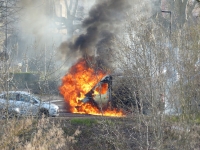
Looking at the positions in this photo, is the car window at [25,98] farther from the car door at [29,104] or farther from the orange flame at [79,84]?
the orange flame at [79,84]

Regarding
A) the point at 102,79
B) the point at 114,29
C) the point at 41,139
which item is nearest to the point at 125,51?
the point at 41,139

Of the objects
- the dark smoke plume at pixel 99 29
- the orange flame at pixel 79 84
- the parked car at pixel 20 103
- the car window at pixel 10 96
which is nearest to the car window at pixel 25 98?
the parked car at pixel 20 103

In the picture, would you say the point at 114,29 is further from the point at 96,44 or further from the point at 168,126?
the point at 168,126

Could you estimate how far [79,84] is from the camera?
19.9 meters

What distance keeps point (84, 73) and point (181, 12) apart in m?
10.8

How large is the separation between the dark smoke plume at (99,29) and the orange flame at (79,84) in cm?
112

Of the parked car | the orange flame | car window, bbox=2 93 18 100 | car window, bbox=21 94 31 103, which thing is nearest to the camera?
car window, bbox=2 93 18 100

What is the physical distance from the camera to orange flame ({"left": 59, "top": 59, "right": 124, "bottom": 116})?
19188mm

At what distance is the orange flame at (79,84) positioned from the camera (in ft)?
63.0

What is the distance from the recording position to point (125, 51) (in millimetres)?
11219

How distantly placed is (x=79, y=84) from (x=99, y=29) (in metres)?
4.32

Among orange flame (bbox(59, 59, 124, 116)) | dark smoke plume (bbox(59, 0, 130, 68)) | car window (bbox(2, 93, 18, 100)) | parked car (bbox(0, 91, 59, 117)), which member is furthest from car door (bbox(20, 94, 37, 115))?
dark smoke plume (bbox(59, 0, 130, 68))

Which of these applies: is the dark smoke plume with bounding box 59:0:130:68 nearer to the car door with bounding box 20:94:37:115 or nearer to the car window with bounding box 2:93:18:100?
the car door with bounding box 20:94:37:115

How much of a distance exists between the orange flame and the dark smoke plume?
44.0 inches
